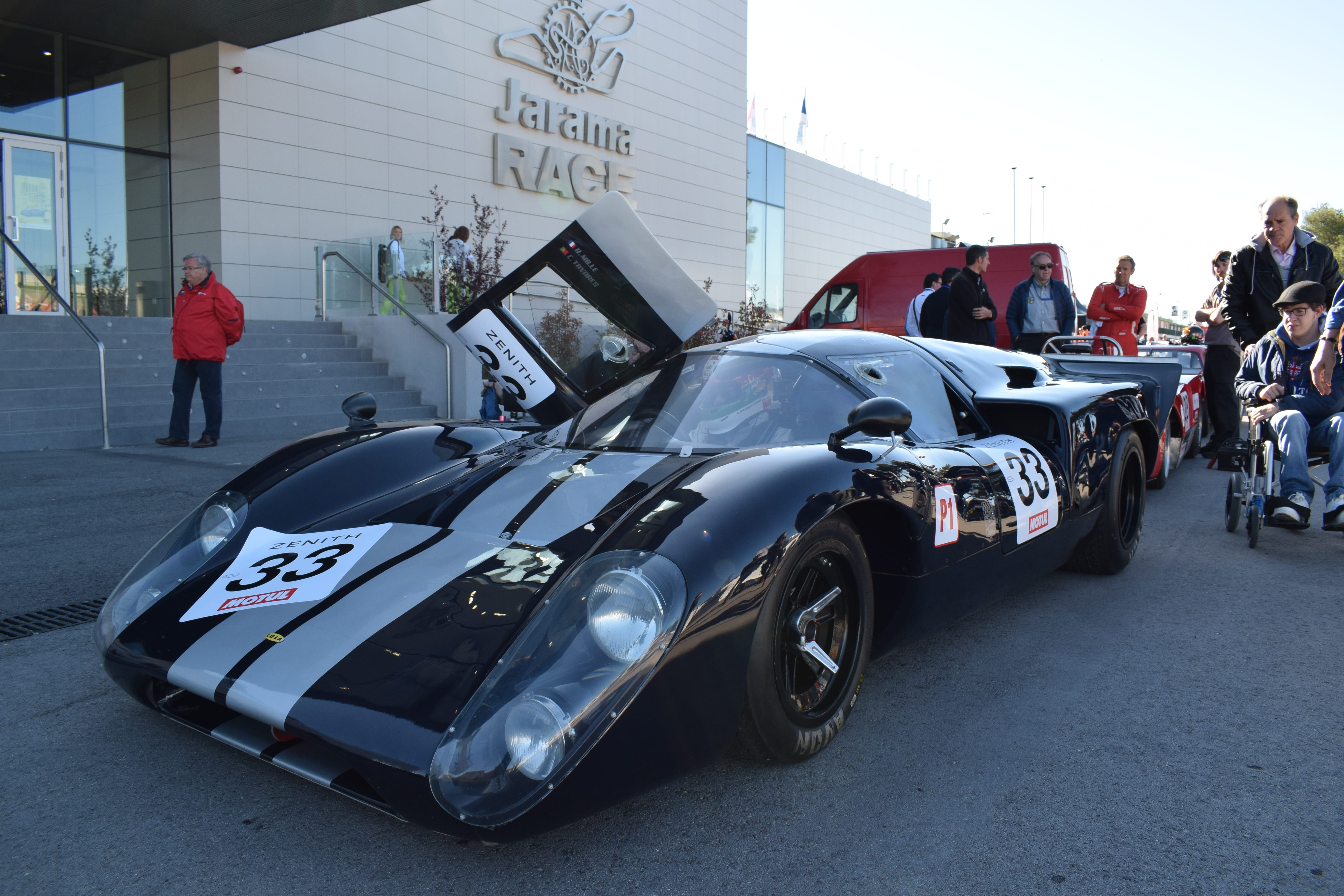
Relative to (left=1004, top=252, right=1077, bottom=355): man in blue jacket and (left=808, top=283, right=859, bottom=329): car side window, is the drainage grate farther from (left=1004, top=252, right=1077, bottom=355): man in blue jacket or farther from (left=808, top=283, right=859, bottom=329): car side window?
(left=808, top=283, right=859, bottom=329): car side window

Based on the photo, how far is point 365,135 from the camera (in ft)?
46.8

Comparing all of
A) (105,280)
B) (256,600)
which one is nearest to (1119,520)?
(256,600)

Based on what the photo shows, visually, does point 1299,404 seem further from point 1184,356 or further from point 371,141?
point 371,141

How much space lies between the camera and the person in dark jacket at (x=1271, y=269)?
543 centimetres

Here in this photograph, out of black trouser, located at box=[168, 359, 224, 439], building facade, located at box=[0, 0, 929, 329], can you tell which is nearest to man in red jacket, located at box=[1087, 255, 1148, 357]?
black trouser, located at box=[168, 359, 224, 439]

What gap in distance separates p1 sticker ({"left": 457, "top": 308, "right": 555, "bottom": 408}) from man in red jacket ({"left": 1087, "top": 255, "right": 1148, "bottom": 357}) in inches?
224

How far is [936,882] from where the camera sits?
1.76 metres

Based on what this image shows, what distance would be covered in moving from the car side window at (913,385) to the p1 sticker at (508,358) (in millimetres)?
1542

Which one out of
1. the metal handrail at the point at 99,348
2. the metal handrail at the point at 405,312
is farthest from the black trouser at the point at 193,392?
the metal handrail at the point at 405,312

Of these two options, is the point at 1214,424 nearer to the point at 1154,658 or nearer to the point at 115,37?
the point at 1154,658

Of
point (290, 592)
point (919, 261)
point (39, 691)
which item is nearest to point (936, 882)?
point (290, 592)

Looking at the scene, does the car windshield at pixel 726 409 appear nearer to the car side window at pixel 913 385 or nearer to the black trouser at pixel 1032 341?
the car side window at pixel 913 385

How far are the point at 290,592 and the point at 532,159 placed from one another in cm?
1602

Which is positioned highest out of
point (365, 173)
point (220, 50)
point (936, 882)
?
point (220, 50)
